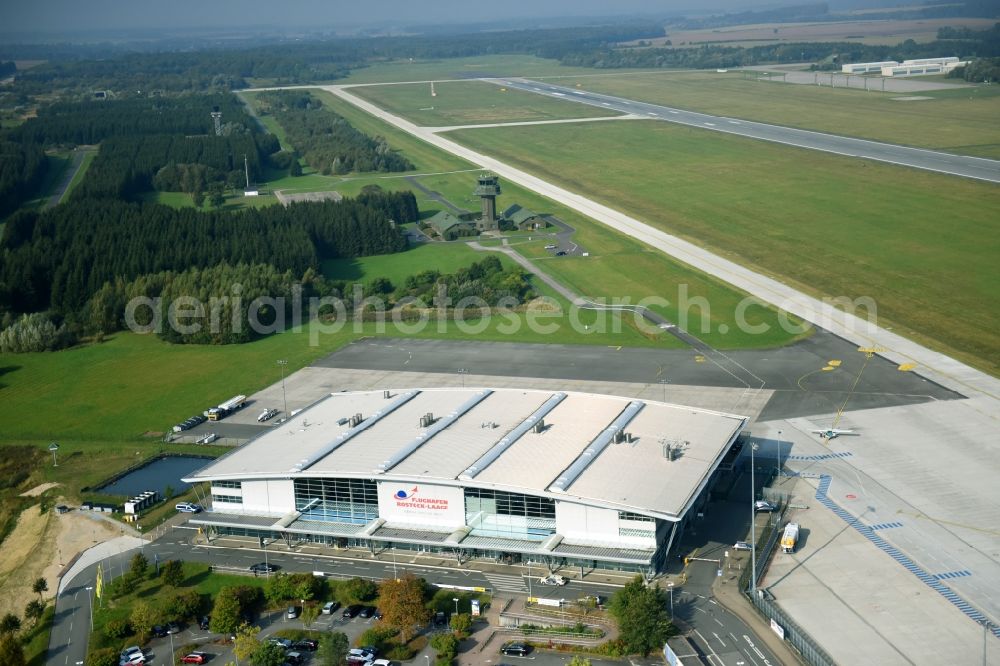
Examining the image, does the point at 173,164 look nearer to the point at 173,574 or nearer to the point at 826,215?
the point at 826,215

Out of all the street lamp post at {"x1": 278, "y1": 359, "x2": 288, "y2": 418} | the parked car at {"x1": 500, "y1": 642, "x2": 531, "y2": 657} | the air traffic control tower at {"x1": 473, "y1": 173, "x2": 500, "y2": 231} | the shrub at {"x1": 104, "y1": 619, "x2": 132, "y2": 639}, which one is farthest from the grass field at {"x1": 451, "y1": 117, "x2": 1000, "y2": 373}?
the shrub at {"x1": 104, "y1": 619, "x2": 132, "y2": 639}

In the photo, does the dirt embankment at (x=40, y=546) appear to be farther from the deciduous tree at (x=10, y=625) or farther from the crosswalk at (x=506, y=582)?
the crosswalk at (x=506, y=582)

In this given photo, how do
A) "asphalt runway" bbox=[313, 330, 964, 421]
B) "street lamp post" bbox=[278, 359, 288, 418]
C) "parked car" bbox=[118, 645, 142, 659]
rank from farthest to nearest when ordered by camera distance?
"street lamp post" bbox=[278, 359, 288, 418] < "asphalt runway" bbox=[313, 330, 964, 421] < "parked car" bbox=[118, 645, 142, 659]

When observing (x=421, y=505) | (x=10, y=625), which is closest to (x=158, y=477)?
(x=10, y=625)

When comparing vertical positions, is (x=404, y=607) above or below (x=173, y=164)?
below

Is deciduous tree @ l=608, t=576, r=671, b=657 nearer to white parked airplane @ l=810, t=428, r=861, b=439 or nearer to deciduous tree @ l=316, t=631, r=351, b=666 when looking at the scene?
deciduous tree @ l=316, t=631, r=351, b=666

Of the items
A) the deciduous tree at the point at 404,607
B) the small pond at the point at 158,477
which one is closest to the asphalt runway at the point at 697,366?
the small pond at the point at 158,477
